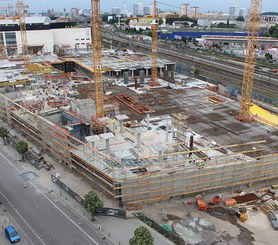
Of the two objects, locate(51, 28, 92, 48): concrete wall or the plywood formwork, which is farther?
locate(51, 28, 92, 48): concrete wall

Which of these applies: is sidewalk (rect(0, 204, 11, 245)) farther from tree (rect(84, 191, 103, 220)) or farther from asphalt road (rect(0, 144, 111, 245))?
tree (rect(84, 191, 103, 220))

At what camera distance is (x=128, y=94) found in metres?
75.2

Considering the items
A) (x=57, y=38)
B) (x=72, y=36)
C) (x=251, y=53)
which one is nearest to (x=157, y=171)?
(x=251, y=53)

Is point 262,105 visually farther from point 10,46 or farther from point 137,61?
point 10,46

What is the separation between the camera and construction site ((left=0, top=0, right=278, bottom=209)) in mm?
38344

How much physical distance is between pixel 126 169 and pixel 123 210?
4670 mm

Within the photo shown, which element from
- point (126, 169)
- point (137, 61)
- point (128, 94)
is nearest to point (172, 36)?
point (137, 61)

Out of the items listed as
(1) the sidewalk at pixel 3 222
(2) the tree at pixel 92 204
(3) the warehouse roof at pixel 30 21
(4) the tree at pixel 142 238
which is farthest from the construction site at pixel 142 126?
(3) the warehouse roof at pixel 30 21

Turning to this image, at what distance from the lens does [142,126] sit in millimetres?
56125

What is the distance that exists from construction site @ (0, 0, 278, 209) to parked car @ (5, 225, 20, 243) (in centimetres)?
1079

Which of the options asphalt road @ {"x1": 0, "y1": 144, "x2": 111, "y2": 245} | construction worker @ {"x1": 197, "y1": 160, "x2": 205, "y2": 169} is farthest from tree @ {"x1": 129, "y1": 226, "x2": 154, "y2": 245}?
construction worker @ {"x1": 197, "y1": 160, "x2": 205, "y2": 169}

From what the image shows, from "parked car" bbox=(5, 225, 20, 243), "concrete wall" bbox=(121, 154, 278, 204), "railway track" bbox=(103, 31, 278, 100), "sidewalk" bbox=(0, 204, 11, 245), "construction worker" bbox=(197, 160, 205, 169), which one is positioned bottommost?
"sidewalk" bbox=(0, 204, 11, 245)

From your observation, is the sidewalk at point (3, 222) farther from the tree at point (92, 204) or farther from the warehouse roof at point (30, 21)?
the warehouse roof at point (30, 21)

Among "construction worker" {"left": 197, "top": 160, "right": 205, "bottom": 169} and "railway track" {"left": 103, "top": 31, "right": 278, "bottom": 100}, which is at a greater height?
"railway track" {"left": 103, "top": 31, "right": 278, "bottom": 100}
